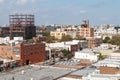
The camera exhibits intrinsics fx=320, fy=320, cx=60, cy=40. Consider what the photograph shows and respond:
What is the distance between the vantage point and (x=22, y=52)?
29.3 m

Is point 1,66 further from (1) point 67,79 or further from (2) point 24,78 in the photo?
(1) point 67,79

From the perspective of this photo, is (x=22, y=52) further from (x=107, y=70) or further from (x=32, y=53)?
(x=107, y=70)

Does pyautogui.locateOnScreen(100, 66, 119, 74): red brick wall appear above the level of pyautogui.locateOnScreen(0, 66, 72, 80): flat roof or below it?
above

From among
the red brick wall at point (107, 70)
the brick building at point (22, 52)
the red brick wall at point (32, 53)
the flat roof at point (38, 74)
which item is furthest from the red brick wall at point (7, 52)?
the red brick wall at point (107, 70)

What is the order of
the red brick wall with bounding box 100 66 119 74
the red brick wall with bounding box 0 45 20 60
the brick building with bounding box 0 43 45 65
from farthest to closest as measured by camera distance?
the red brick wall with bounding box 0 45 20 60
the brick building with bounding box 0 43 45 65
the red brick wall with bounding box 100 66 119 74

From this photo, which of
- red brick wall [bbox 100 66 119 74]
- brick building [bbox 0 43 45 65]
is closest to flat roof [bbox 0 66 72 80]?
red brick wall [bbox 100 66 119 74]

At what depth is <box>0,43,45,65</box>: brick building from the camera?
29250 mm

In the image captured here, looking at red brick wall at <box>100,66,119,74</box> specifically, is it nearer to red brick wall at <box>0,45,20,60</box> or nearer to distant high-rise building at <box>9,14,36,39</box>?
red brick wall at <box>0,45,20,60</box>

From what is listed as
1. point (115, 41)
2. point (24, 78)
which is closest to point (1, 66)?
point (24, 78)

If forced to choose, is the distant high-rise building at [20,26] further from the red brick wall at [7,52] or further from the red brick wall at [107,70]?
the red brick wall at [107,70]

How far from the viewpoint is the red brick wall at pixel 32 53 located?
29.5m

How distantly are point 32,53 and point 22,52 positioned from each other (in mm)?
1808

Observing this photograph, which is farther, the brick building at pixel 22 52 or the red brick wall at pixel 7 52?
the red brick wall at pixel 7 52

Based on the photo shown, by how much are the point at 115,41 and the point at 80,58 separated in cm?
2312
